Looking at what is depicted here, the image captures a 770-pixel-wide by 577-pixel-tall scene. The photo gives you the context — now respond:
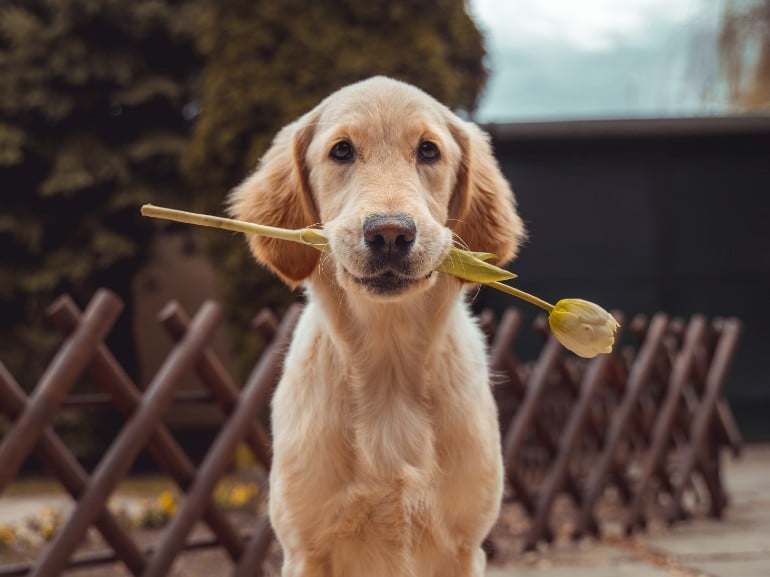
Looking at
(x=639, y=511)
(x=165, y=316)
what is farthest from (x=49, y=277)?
(x=639, y=511)

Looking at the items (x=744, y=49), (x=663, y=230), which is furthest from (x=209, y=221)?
(x=744, y=49)

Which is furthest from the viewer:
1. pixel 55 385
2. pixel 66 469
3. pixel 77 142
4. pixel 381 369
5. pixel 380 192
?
pixel 77 142

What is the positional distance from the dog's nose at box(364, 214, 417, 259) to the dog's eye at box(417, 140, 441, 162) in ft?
1.34

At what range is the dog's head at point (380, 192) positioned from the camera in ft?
6.85

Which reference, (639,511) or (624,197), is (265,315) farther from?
(624,197)

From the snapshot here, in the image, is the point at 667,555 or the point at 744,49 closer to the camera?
the point at 667,555

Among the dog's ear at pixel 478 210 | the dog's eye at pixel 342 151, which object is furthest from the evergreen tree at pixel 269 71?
the dog's eye at pixel 342 151

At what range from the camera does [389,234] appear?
6.64 feet

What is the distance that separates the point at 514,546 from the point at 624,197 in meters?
5.95

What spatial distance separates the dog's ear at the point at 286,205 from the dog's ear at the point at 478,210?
Answer: 0.44 m

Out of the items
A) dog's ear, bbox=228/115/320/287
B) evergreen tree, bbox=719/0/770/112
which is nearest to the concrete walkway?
dog's ear, bbox=228/115/320/287

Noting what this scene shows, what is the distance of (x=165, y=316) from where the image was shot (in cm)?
406

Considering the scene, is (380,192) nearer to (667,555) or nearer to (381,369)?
(381,369)

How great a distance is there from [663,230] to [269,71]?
4.93 m
